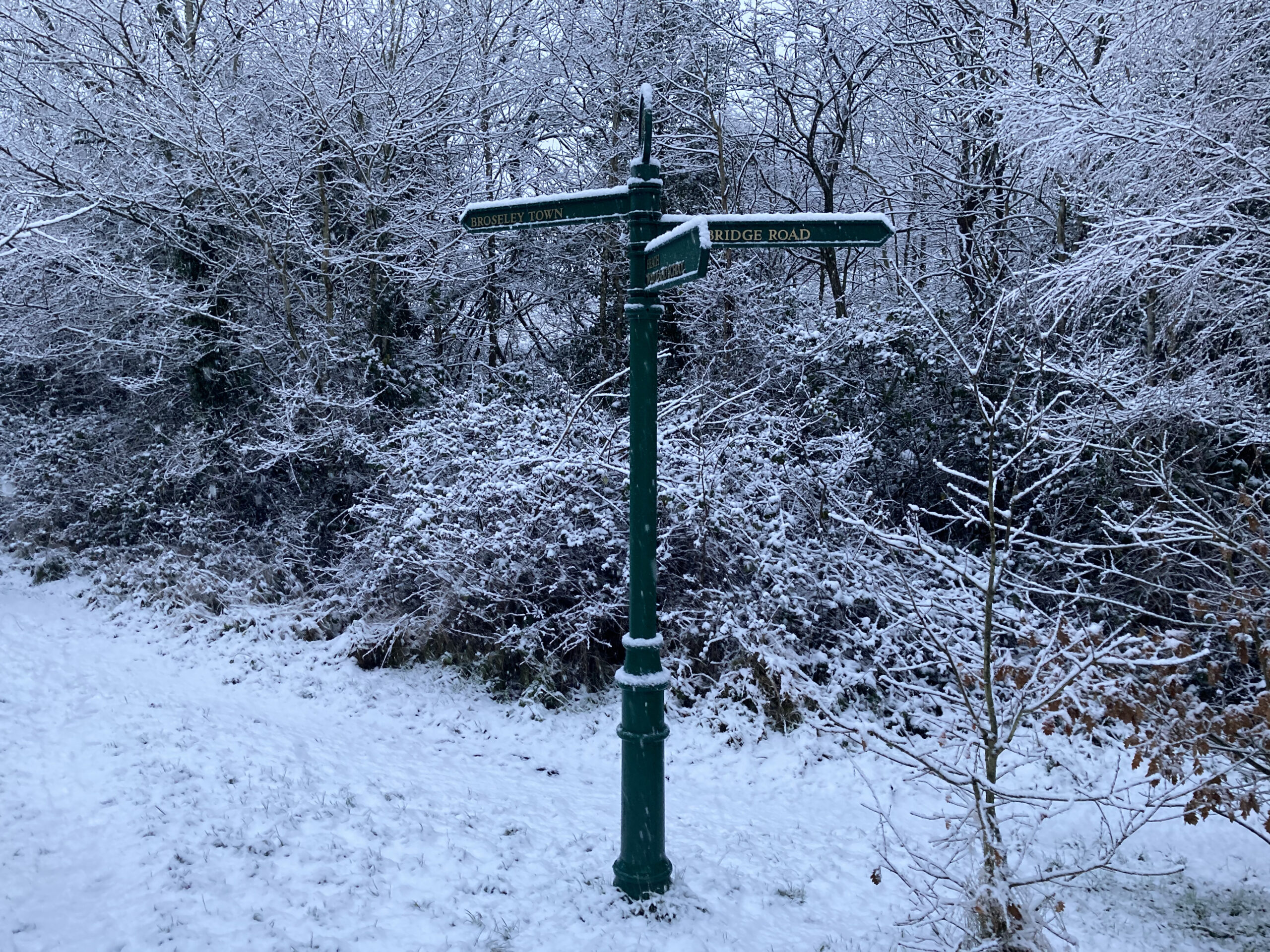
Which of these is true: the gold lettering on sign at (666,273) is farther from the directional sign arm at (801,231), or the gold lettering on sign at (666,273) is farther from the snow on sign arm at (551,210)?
the snow on sign arm at (551,210)

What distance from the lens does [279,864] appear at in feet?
15.4

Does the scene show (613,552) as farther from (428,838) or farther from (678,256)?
(678,256)

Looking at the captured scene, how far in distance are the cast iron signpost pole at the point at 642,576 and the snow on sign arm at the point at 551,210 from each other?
125 mm

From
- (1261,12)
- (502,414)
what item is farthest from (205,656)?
(1261,12)

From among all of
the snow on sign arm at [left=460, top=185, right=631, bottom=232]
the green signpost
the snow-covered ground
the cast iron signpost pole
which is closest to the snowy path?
the snow-covered ground

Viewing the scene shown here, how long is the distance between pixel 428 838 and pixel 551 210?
3600mm

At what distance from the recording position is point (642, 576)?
4309mm

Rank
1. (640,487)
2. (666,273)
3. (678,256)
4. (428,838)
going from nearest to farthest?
(678,256)
(666,273)
(640,487)
(428,838)

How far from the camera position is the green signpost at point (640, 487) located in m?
4.17

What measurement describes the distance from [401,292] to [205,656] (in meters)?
5.87

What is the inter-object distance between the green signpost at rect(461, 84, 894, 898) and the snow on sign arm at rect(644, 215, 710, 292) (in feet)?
0.06

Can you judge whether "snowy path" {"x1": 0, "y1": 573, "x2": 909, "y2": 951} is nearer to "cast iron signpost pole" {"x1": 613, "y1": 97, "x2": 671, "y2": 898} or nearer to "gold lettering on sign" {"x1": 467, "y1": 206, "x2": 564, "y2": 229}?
"cast iron signpost pole" {"x1": 613, "y1": 97, "x2": 671, "y2": 898}

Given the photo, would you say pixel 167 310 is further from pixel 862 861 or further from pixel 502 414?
pixel 862 861

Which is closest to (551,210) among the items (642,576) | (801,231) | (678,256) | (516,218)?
(516,218)
